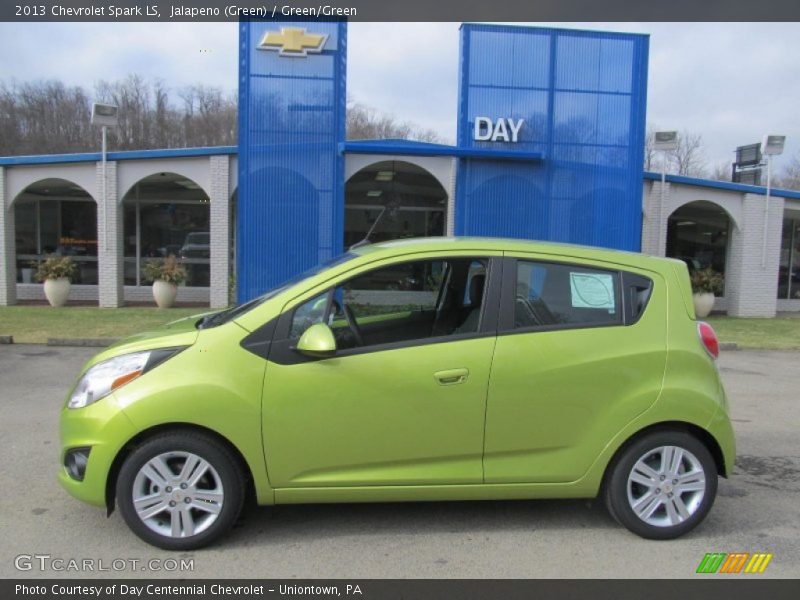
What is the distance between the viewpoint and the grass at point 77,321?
1124 centimetres

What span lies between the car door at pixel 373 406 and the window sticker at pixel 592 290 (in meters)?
0.52

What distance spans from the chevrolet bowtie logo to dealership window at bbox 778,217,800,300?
1635 centimetres

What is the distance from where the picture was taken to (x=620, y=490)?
3.68 m

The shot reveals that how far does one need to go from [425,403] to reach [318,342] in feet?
2.23

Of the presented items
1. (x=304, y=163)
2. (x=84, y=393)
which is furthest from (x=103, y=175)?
(x=84, y=393)

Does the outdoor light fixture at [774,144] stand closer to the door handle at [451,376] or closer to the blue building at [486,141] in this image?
the blue building at [486,141]

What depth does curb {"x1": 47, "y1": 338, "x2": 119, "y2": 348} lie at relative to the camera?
1066 centimetres

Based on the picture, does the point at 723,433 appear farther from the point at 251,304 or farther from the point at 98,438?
the point at 98,438

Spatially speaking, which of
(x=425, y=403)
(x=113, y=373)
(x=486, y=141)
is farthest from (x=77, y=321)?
(x=425, y=403)

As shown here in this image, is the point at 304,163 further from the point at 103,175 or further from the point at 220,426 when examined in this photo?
the point at 220,426

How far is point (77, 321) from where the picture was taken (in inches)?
509

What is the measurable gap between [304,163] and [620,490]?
10.6m
